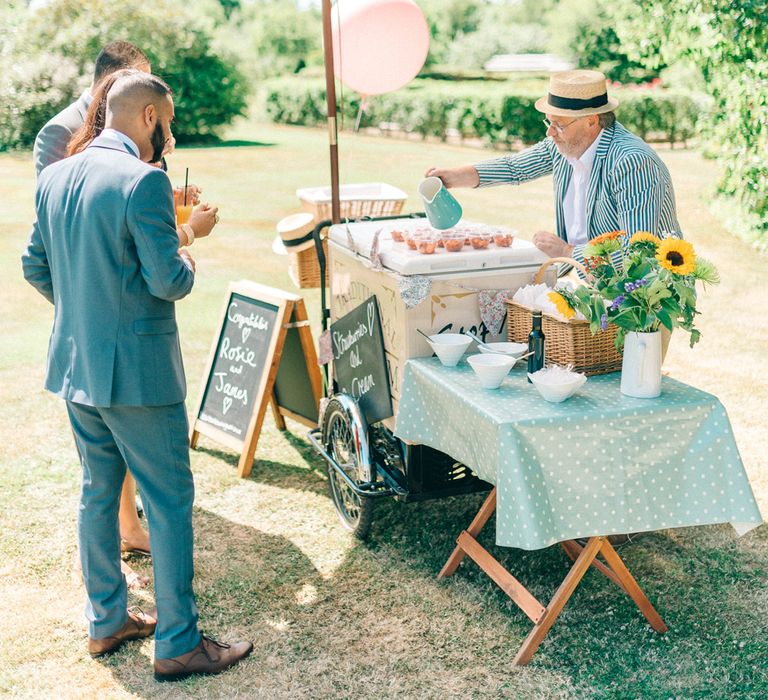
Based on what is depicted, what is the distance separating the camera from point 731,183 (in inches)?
385

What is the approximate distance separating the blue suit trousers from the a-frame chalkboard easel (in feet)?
5.13

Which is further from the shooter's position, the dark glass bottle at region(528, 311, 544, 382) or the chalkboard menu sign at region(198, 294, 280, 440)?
the chalkboard menu sign at region(198, 294, 280, 440)

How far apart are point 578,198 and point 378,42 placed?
2.29 m

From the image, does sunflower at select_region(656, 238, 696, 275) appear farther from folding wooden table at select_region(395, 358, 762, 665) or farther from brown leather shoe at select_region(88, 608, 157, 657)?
brown leather shoe at select_region(88, 608, 157, 657)

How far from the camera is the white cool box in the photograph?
134 inches

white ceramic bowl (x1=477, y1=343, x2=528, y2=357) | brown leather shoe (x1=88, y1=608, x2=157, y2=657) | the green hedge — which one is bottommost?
the green hedge

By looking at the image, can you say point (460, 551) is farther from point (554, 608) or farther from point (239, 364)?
point (239, 364)

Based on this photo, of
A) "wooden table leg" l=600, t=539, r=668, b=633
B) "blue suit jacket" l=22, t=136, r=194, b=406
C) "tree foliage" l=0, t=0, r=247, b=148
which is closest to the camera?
"blue suit jacket" l=22, t=136, r=194, b=406

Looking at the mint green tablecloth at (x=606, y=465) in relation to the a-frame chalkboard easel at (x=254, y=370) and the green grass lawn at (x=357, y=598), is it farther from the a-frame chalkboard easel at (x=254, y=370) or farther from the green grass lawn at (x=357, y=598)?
the a-frame chalkboard easel at (x=254, y=370)

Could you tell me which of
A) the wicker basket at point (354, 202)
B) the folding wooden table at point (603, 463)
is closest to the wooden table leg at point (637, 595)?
the folding wooden table at point (603, 463)

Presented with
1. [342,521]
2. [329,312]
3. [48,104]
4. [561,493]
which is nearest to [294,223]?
[329,312]

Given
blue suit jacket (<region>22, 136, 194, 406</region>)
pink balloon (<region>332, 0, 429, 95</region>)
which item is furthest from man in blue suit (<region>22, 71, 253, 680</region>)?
pink balloon (<region>332, 0, 429, 95</region>)

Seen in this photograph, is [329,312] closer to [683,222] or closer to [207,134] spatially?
[683,222]

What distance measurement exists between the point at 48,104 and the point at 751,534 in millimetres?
18891
